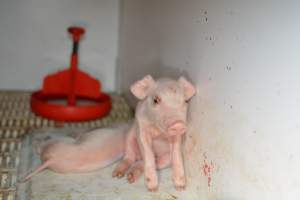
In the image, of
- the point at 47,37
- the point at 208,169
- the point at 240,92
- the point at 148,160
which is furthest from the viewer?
the point at 47,37

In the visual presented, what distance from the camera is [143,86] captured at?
1.23 meters

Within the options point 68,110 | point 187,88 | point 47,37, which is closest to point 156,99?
point 187,88

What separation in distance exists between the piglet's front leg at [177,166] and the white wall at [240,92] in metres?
0.02

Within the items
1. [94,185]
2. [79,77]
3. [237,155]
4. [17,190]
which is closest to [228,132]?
[237,155]

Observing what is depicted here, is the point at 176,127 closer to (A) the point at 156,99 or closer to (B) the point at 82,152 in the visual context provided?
(A) the point at 156,99

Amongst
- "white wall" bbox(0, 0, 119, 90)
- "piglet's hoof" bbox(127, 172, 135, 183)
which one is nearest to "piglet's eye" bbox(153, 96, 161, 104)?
"piglet's hoof" bbox(127, 172, 135, 183)

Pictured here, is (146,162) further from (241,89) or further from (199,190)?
(241,89)

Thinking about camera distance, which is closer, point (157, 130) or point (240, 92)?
point (240, 92)

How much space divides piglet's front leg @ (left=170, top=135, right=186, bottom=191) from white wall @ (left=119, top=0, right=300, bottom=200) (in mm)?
25

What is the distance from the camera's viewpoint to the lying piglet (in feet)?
3.71

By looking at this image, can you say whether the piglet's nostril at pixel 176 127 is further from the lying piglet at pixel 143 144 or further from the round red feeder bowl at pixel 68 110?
the round red feeder bowl at pixel 68 110

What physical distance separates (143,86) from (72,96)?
695 mm

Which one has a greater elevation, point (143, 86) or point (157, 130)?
point (143, 86)

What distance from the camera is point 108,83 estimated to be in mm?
2209
